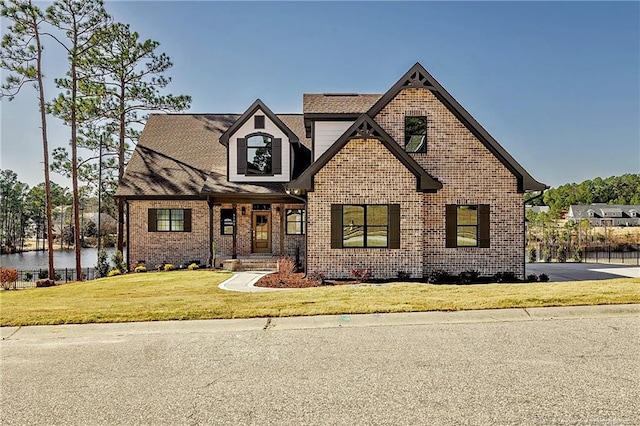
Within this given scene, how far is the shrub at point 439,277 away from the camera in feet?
49.4

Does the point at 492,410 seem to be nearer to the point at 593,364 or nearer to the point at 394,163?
the point at 593,364

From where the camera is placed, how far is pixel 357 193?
51.1ft

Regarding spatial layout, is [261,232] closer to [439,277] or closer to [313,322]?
[439,277]

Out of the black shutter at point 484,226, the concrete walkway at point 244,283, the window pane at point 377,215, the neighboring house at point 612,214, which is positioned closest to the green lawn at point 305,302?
the concrete walkway at point 244,283

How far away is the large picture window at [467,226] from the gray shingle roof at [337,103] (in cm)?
530

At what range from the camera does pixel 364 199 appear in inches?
614

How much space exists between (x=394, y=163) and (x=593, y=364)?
10251 millimetres

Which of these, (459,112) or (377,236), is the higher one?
(459,112)

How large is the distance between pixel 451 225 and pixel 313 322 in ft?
30.4

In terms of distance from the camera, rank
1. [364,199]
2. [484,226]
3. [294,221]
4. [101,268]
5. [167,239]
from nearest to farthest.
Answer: [364,199] < [484,226] < [294,221] < [167,239] < [101,268]

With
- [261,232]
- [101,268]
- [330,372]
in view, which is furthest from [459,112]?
[101,268]

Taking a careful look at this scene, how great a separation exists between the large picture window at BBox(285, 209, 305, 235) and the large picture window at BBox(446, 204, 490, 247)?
7197mm

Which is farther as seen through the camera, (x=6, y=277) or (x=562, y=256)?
(x=562, y=256)

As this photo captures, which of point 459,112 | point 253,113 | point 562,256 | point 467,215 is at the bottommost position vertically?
point 562,256
